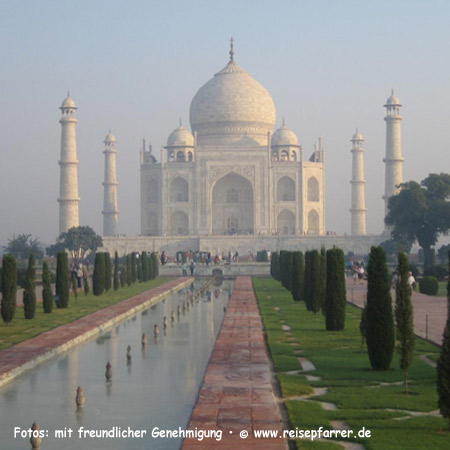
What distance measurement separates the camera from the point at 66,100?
41719 mm

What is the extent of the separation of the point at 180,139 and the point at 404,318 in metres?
38.2

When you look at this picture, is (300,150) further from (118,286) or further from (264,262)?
(118,286)

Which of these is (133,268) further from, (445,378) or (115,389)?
(445,378)

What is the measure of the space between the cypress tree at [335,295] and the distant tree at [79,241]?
27.0 metres

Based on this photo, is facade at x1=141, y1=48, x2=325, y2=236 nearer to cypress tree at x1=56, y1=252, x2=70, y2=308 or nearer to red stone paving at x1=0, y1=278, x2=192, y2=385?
cypress tree at x1=56, y1=252, x2=70, y2=308

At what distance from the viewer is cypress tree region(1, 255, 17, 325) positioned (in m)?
14.0

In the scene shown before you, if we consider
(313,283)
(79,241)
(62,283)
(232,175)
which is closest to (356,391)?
(313,283)

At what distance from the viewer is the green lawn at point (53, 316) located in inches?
493

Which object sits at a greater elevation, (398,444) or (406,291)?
(406,291)

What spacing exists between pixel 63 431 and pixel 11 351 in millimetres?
4030

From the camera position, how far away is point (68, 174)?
135 feet

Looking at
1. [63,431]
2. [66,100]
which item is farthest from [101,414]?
[66,100]

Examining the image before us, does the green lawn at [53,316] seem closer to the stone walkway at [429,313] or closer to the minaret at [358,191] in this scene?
the stone walkway at [429,313]

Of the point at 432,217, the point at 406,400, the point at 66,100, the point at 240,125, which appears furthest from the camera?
the point at 240,125
